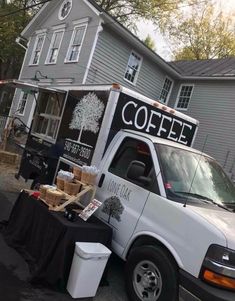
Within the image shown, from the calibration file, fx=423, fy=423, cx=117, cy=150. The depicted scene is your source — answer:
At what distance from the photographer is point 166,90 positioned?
2236 cm

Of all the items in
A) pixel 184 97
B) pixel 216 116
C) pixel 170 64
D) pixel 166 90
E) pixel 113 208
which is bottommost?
pixel 113 208

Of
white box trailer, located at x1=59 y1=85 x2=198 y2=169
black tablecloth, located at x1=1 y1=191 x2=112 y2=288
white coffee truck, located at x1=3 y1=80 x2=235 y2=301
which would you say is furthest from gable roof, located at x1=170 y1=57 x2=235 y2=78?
black tablecloth, located at x1=1 y1=191 x2=112 y2=288

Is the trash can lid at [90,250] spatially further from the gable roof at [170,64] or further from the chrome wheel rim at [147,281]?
the gable roof at [170,64]

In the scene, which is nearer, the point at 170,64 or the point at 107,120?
the point at 107,120

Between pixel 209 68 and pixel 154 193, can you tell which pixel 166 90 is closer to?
pixel 209 68

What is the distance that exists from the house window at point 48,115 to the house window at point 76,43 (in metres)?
10.2

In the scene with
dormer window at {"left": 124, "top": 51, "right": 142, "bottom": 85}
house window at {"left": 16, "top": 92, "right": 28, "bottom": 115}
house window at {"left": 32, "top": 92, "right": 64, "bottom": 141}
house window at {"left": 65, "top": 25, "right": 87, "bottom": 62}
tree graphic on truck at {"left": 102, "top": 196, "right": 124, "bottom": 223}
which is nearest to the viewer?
tree graphic on truck at {"left": 102, "top": 196, "right": 124, "bottom": 223}

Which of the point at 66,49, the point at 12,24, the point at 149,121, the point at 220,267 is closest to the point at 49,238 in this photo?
the point at 220,267

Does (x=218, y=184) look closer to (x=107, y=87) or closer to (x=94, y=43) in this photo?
(x=107, y=87)

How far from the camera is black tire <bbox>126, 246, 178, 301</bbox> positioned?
441 cm

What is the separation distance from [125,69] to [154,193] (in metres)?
15.4

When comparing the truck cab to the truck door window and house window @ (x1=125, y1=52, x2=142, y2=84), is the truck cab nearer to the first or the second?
the truck door window

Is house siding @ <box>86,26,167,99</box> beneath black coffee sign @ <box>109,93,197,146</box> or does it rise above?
above

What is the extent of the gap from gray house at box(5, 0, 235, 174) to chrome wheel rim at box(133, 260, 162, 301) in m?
13.4
